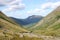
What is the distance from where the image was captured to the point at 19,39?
13600 centimetres

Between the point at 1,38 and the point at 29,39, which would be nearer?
the point at 1,38

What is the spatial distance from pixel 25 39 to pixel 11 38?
1148 centimetres

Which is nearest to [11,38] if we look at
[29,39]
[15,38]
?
[15,38]

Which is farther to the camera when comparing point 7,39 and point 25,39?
point 25,39

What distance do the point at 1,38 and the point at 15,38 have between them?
11141mm

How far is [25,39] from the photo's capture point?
141m

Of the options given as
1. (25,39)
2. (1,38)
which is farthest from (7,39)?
(25,39)

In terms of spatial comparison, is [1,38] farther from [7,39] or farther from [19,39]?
[19,39]

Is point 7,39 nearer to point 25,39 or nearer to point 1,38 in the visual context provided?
point 1,38

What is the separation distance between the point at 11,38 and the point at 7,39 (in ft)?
20.4

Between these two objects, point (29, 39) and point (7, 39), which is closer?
point (7, 39)

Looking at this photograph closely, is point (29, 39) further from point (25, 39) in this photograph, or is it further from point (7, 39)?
point (7, 39)

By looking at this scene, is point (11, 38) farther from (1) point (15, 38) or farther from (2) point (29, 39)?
(2) point (29, 39)

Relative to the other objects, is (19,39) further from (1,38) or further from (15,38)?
(1,38)
